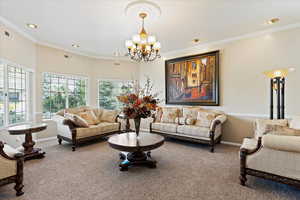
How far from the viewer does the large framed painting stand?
4.43 metres

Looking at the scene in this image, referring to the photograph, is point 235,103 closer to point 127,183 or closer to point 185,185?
point 185,185

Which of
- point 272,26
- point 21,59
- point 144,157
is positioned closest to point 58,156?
point 144,157

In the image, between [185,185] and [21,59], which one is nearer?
[185,185]

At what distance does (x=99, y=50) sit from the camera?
5.22 meters

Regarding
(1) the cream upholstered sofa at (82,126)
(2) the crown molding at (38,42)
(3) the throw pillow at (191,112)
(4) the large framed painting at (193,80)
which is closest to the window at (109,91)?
(2) the crown molding at (38,42)

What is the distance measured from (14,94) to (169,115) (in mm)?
4197

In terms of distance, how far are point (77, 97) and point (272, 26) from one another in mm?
6103

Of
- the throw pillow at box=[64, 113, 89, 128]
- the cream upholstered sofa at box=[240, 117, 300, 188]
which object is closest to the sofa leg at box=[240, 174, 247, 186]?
the cream upholstered sofa at box=[240, 117, 300, 188]

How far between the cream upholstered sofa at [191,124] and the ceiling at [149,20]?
6.94ft

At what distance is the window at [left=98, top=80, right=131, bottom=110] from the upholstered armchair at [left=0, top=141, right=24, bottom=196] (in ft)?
13.2

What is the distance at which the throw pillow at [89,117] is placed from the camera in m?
4.39

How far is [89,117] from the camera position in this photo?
14.8ft

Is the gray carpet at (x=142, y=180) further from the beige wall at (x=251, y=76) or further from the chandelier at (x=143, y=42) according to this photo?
the chandelier at (x=143, y=42)

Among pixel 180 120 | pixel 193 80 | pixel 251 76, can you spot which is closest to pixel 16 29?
pixel 180 120
